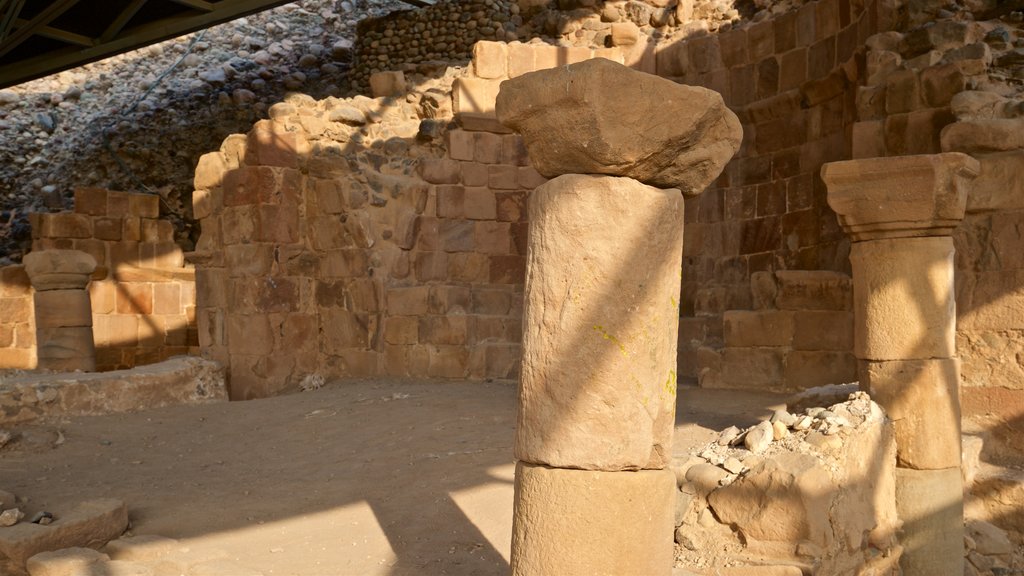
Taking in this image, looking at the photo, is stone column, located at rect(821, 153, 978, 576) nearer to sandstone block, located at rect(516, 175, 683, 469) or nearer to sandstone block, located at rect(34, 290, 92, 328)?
sandstone block, located at rect(516, 175, 683, 469)

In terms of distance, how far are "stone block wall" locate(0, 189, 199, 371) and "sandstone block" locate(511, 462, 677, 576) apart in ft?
38.3

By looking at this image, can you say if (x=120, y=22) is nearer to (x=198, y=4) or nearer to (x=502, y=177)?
(x=198, y=4)

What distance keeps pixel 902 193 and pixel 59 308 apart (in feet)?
31.0

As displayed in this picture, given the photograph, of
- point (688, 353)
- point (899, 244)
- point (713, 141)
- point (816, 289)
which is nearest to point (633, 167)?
point (713, 141)

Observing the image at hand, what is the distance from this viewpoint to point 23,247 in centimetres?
1619

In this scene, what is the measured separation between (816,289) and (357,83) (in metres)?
13.4

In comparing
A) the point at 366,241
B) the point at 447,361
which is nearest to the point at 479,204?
the point at 366,241

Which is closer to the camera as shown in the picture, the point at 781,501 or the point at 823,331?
the point at 781,501

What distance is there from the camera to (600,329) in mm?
3016

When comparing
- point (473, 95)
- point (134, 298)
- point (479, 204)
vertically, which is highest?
point (473, 95)

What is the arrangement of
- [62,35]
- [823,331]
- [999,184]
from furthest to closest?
[62,35], [823,331], [999,184]

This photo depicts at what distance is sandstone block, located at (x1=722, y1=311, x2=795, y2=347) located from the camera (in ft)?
28.7

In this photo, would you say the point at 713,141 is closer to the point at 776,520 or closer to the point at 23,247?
the point at 776,520

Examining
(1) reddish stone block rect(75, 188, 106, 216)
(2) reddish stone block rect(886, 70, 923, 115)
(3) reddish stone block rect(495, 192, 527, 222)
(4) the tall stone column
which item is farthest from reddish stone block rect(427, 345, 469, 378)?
(1) reddish stone block rect(75, 188, 106, 216)
